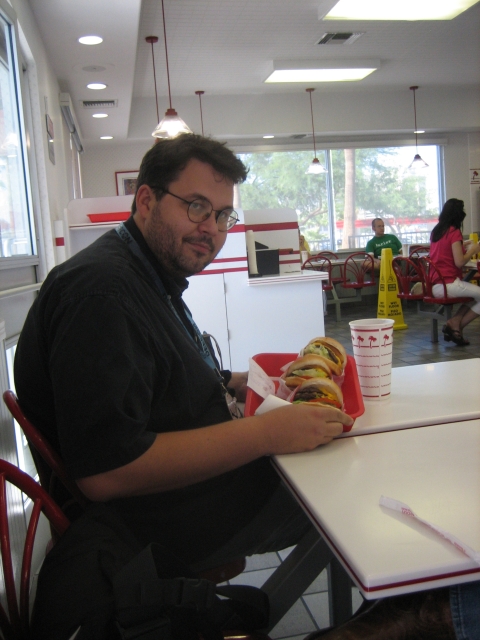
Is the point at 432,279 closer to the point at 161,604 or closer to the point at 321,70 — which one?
the point at 321,70

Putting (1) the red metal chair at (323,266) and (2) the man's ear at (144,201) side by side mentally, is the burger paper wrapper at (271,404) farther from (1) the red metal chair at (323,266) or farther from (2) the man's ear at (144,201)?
(1) the red metal chair at (323,266)

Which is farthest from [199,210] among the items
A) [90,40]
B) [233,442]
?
[90,40]

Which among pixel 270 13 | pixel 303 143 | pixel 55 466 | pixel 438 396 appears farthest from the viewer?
pixel 303 143

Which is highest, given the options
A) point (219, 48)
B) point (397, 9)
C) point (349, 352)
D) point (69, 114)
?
point (219, 48)

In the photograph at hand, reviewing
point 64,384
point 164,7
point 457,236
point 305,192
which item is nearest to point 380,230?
point 305,192

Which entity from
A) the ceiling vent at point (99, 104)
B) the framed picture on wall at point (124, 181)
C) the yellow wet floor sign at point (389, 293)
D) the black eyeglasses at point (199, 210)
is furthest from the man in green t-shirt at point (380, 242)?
the black eyeglasses at point (199, 210)

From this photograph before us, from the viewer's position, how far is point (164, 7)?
16.2 ft

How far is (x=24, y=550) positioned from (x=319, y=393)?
545 millimetres

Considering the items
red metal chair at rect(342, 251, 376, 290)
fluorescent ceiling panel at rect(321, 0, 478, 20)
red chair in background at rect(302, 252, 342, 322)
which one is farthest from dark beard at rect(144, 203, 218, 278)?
red metal chair at rect(342, 251, 376, 290)

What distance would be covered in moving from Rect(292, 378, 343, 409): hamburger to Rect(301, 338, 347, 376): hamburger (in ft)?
0.34

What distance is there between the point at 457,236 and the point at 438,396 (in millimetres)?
4500

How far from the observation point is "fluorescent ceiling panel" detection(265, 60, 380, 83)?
260 inches

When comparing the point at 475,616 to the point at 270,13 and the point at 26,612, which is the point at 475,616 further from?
the point at 270,13

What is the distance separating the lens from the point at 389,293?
6547 mm
